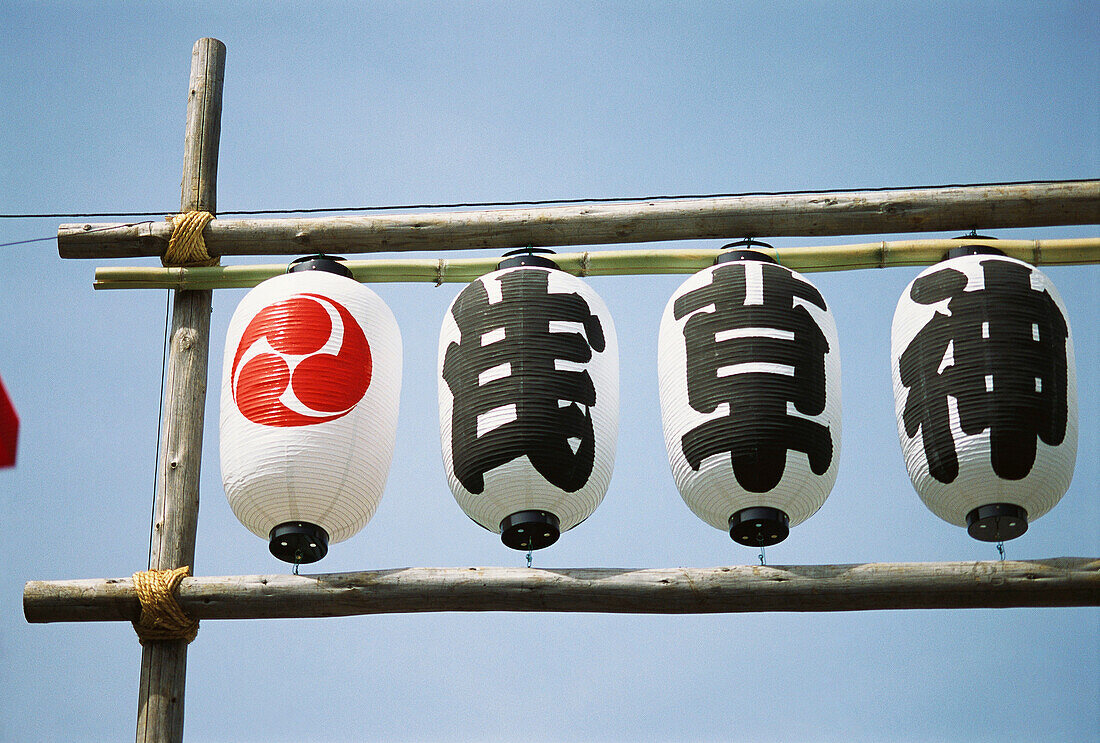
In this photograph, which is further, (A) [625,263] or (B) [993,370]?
(A) [625,263]

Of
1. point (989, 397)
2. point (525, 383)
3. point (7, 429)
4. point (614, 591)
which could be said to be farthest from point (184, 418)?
point (989, 397)

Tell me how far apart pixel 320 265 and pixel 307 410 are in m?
0.76

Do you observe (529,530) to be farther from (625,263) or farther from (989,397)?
(989,397)

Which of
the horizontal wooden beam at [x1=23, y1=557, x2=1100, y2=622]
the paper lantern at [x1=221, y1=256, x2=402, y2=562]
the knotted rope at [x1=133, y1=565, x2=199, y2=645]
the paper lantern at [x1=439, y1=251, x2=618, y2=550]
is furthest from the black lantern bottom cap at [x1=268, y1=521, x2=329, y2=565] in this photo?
the paper lantern at [x1=439, y1=251, x2=618, y2=550]

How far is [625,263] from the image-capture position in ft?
19.4

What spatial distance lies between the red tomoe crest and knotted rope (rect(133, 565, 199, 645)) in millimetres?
688

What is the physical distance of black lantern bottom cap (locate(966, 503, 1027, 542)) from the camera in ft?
16.9

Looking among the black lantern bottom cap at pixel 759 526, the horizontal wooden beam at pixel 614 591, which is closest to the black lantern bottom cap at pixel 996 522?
the horizontal wooden beam at pixel 614 591

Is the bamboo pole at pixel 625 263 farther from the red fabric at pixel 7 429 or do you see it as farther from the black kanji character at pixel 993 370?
the red fabric at pixel 7 429

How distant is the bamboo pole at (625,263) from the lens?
19.1 feet

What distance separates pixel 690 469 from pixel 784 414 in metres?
0.40

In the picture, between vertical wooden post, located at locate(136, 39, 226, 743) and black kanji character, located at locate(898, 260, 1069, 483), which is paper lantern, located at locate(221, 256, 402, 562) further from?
black kanji character, located at locate(898, 260, 1069, 483)

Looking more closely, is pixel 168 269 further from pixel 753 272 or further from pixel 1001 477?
pixel 1001 477

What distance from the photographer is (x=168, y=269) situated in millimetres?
5922
